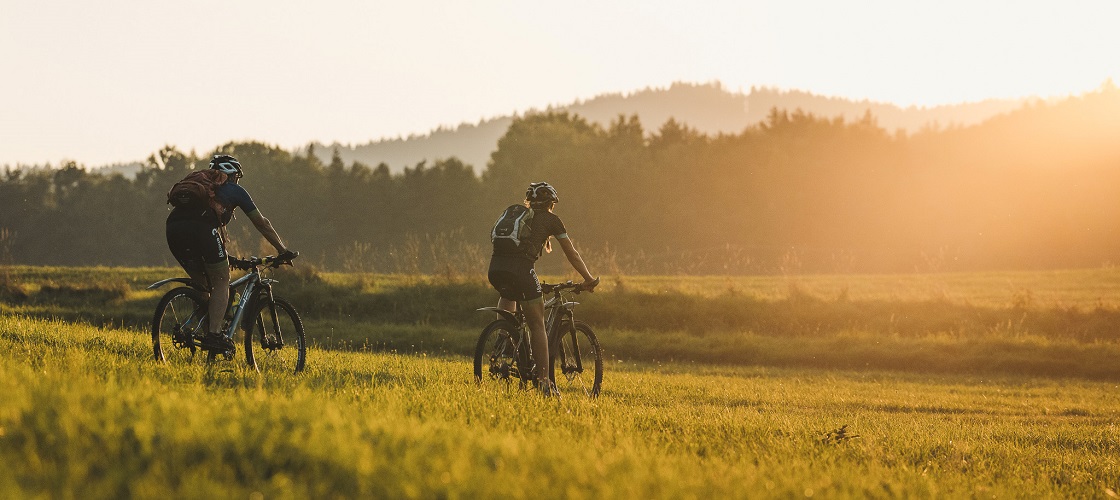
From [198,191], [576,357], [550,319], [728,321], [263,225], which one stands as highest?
[198,191]

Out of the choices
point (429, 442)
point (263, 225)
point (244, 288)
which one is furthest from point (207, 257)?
point (429, 442)

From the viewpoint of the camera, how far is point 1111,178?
66.1 metres

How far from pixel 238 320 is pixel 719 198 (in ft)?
214

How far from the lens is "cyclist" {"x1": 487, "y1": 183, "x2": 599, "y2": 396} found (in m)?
10.8

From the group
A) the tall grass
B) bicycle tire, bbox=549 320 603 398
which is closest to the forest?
bicycle tire, bbox=549 320 603 398

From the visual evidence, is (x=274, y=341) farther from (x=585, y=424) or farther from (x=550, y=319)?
(x=585, y=424)

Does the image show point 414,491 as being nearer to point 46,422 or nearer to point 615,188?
point 46,422

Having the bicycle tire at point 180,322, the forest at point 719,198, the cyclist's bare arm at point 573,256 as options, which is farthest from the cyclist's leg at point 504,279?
the forest at point 719,198

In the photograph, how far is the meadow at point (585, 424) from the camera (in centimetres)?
504

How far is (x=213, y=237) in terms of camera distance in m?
10.2

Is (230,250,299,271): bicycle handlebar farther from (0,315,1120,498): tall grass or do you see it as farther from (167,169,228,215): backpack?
(0,315,1120,498): tall grass

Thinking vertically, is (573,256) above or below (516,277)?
above

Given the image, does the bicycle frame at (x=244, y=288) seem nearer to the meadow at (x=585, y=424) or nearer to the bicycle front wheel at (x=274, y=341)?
the bicycle front wheel at (x=274, y=341)

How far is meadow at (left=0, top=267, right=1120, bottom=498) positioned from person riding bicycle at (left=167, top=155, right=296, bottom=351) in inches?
21.1
